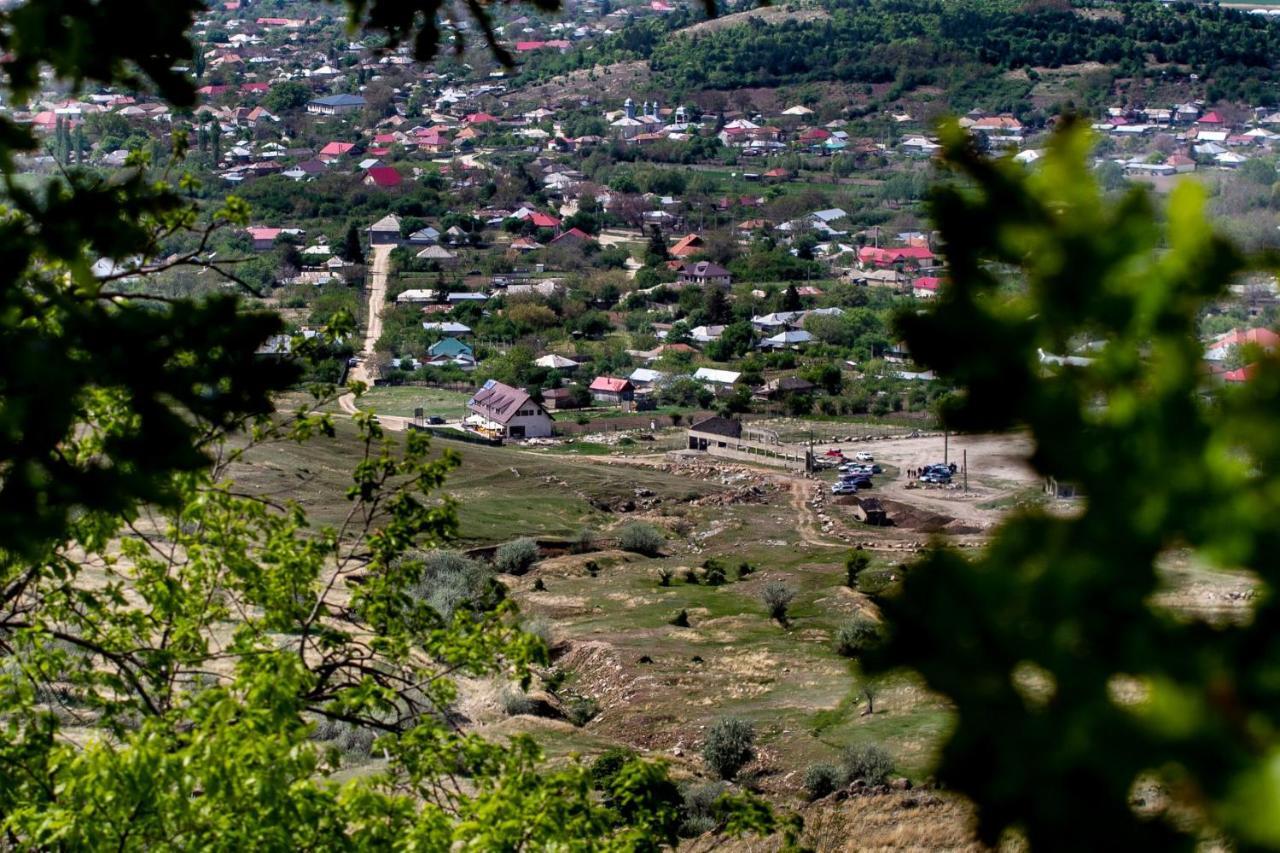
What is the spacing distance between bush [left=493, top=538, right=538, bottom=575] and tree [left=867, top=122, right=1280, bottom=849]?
74.3 ft

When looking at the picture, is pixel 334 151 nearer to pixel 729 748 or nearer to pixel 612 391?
pixel 612 391

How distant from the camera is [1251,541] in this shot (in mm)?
1256

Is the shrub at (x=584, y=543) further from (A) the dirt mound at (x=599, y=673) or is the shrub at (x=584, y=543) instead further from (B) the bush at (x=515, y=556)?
(A) the dirt mound at (x=599, y=673)

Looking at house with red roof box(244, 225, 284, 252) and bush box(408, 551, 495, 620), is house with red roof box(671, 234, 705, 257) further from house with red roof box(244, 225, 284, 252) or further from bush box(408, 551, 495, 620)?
bush box(408, 551, 495, 620)

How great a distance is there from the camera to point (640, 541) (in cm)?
2598

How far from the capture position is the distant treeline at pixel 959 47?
84.3 metres

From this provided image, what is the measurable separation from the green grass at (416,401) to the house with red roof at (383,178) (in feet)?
92.9

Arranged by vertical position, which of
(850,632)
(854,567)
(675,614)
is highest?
(850,632)

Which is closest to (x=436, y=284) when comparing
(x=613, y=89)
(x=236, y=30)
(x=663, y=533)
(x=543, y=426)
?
(x=543, y=426)

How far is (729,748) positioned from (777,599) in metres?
6.82

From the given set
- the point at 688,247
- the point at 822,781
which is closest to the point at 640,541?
the point at 822,781

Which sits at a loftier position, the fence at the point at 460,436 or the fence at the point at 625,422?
the fence at the point at 460,436

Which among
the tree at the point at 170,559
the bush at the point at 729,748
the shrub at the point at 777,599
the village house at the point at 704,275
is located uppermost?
the tree at the point at 170,559

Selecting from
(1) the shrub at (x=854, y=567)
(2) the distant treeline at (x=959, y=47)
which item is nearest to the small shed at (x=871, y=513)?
(1) the shrub at (x=854, y=567)
